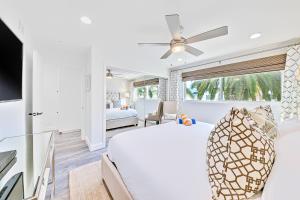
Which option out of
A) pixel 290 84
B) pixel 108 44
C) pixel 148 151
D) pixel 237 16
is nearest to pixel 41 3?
pixel 108 44

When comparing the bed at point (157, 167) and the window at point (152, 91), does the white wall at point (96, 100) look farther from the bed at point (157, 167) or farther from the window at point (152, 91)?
the window at point (152, 91)

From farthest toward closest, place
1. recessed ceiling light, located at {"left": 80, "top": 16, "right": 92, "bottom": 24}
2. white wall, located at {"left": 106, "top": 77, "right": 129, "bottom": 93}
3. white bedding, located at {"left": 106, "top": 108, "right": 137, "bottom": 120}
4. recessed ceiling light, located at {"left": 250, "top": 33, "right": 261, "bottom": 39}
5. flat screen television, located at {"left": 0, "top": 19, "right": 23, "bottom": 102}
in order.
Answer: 1. white wall, located at {"left": 106, "top": 77, "right": 129, "bottom": 93}
2. white bedding, located at {"left": 106, "top": 108, "right": 137, "bottom": 120}
3. recessed ceiling light, located at {"left": 250, "top": 33, "right": 261, "bottom": 39}
4. recessed ceiling light, located at {"left": 80, "top": 16, "right": 92, "bottom": 24}
5. flat screen television, located at {"left": 0, "top": 19, "right": 23, "bottom": 102}

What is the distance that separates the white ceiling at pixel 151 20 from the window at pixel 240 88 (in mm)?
867

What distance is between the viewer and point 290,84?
94.9 inches

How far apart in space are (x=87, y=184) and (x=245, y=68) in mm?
3937

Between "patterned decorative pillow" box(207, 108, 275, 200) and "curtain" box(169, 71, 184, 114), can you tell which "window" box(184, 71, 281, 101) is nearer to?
"curtain" box(169, 71, 184, 114)

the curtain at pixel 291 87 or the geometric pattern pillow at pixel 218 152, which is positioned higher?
the curtain at pixel 291 87

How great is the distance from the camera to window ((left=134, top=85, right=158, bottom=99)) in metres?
5.36

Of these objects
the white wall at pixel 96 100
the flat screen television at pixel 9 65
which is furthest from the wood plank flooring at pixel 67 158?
the flat screen television at pixel 9 65

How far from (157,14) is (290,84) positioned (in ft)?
9.12

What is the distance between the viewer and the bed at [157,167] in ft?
2.52

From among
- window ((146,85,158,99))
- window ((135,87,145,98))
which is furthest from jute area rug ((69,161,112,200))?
window ((135,87,145,98))

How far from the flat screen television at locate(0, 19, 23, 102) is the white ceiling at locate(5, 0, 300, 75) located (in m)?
0.67

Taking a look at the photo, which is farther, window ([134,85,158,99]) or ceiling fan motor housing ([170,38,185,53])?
window ([134,85,158,99])
